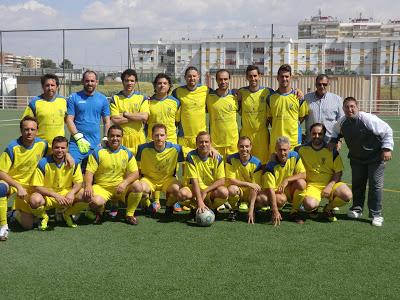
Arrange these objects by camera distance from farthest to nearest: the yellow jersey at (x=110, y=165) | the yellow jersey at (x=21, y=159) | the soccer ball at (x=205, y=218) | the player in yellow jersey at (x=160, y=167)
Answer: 1. the player in yellow jersey at (x=160, y=167)
2. the yellow jersey at (x=110, y=165)
3. the soccer ball at (x=205, y=218)
4. the yellow jersey at (x=21, y=159)

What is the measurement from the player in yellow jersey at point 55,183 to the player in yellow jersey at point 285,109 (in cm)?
229

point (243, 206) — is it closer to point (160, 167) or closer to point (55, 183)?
point (160, 167)

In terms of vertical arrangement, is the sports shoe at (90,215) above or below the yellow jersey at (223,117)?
below

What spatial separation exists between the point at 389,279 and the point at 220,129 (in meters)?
2.79

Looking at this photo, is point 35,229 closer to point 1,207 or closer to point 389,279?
point 1,207

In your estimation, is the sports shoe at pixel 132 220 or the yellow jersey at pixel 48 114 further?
the yellow jersey at pixel 48 114

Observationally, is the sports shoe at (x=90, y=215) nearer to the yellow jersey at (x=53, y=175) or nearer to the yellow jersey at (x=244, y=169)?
the yellow jersey at (x=53, y=175)

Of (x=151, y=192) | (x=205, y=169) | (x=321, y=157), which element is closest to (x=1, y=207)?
(x=151, y=192)

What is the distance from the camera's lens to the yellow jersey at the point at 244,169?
5.42m

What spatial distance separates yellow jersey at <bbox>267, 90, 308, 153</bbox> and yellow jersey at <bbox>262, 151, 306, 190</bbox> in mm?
452

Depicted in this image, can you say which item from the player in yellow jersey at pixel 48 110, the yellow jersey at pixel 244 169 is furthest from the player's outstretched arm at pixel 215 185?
the player in yellow jersey at pixel 48 110

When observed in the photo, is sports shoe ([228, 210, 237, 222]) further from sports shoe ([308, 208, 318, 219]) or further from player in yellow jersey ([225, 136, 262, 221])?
sports shoe ([308, 208, 318, 219])

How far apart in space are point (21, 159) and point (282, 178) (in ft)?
8.90

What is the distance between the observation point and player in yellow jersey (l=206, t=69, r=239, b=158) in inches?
228
